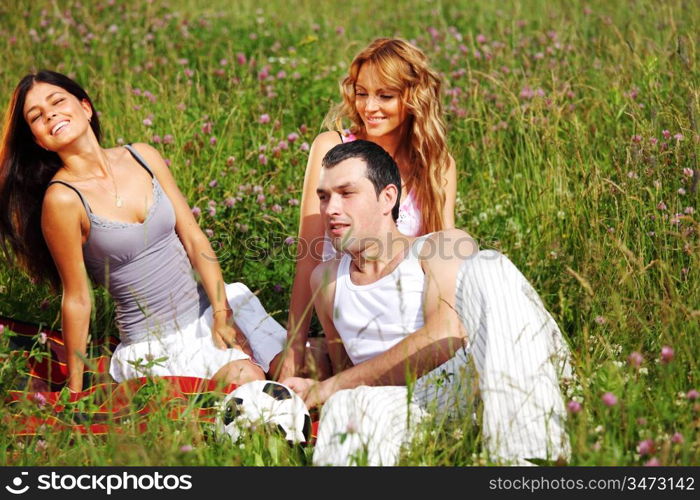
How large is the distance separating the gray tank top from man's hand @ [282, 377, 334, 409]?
0.73 m

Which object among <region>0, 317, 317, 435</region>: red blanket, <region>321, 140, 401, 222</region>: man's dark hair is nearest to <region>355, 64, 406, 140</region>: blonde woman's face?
<region>321, 140, 401, 222</region>: man's dark hair

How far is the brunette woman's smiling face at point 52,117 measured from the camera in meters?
4.21

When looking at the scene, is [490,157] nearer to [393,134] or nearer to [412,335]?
[393,134]

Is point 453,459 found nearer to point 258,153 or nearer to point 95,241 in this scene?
point 95,241

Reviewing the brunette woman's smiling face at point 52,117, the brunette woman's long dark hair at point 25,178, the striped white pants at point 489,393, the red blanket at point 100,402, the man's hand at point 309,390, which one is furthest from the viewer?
the brunette woman's long dark hair at point 25,178

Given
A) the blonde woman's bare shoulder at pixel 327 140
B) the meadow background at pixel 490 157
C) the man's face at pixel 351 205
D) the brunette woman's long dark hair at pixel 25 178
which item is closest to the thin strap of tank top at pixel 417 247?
the man's face at pixel 351 205

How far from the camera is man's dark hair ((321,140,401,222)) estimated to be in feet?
13.0

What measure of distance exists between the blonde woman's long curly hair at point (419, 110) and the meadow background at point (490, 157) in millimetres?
701

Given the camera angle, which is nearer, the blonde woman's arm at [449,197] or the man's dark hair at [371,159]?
the man's dark hair at [371,159]

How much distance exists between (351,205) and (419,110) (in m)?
1.03

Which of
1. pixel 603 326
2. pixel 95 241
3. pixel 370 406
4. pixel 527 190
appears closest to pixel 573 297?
pixel 603 326

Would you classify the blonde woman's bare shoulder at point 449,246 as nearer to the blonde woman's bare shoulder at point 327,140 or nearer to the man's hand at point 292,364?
the man's hand at point 292,364

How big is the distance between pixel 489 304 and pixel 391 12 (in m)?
6.93

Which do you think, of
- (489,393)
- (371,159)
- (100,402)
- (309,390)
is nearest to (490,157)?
(371,159)
